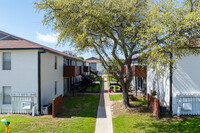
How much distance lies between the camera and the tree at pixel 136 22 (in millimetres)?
7463

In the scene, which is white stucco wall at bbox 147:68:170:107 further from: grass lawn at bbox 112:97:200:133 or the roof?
the roof

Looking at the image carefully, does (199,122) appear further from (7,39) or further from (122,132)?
(7,39)

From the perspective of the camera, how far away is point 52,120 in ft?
28.3

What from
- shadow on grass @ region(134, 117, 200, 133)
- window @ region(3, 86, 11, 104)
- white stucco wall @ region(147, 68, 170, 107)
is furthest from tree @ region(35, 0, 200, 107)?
window @ region(3, 86, 11, 104)

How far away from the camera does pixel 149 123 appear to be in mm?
8047

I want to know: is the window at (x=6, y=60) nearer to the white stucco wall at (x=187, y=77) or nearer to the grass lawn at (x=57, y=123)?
the grass lawn at (x=57, y=123)

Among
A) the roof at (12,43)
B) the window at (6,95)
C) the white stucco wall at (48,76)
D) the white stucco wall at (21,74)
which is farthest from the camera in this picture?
the white stucco wall at (48,76)

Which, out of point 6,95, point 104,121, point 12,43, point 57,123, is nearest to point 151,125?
point 104,121

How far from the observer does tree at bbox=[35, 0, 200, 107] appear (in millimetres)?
7463

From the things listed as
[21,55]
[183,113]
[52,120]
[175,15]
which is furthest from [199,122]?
[21,55]

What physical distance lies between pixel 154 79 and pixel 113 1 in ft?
28.6

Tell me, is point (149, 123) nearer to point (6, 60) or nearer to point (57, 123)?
point (57, 123)

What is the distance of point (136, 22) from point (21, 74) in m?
9.50

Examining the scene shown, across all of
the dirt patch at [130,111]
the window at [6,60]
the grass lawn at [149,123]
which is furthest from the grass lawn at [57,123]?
the window at [6,60]
